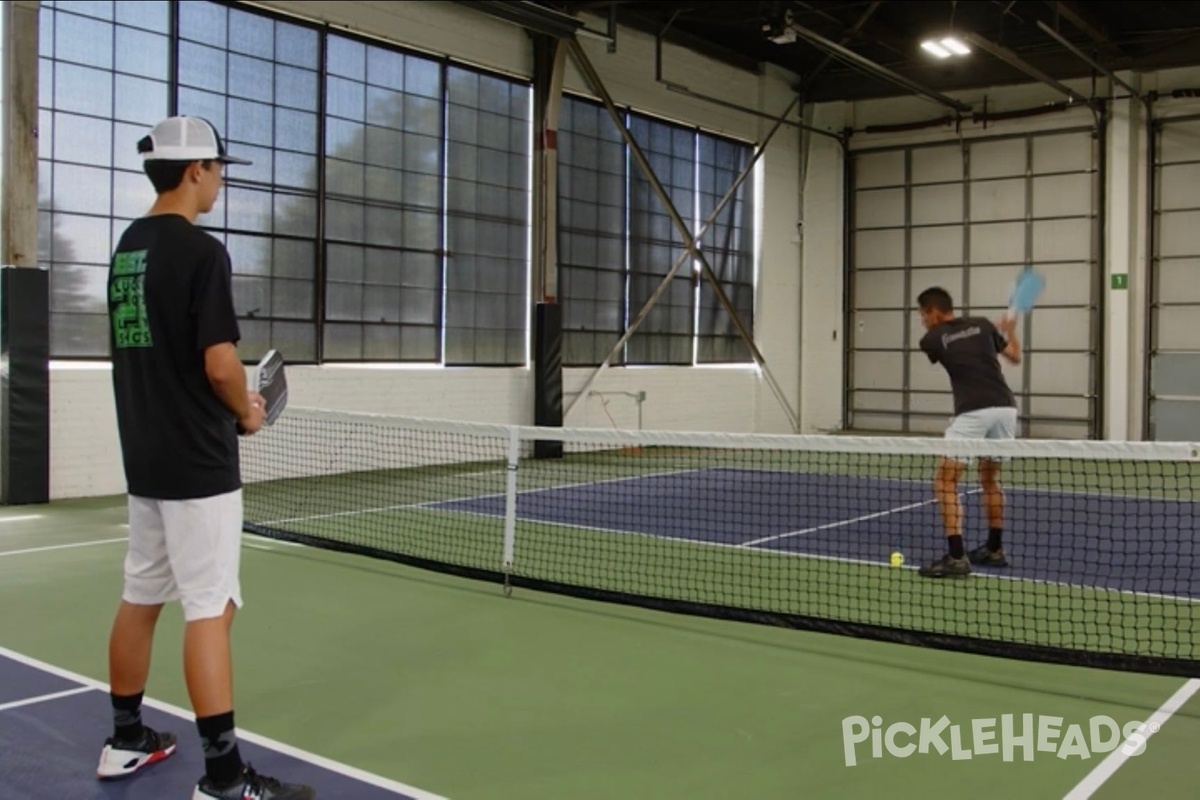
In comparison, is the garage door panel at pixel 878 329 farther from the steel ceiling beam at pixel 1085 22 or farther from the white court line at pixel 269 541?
the white court line at pixel 269 541

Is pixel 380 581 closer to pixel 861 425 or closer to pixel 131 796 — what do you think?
pixel 131 796

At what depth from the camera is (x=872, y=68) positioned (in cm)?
1786

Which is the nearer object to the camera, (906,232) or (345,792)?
(345,792)

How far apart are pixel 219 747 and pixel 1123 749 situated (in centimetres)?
314

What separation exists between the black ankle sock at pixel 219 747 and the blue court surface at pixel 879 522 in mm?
4921

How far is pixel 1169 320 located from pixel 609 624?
1612cm

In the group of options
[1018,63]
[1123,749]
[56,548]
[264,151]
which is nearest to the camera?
[1123,749]

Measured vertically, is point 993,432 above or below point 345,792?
above

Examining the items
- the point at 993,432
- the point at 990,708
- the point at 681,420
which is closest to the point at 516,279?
the point at 681,420

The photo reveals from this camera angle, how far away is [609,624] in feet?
19.4

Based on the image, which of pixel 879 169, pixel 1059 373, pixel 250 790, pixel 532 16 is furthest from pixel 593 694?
pixel 879 169

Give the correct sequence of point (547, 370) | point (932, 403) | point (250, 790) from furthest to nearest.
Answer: point (932, 403), point (547, 370), point (250, 790)

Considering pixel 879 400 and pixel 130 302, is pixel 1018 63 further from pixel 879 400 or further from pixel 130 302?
pixel 130 302

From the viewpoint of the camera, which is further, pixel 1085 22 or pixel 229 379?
pixel 1085 22
